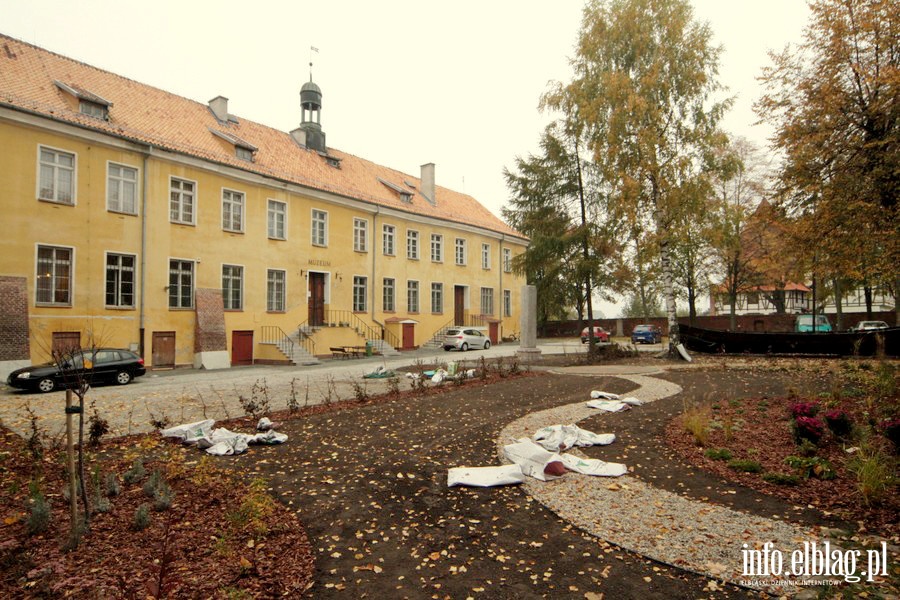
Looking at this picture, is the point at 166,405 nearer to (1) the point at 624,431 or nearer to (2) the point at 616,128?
(1) the point at 624,431

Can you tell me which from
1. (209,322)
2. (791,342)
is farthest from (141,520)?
(791,342)

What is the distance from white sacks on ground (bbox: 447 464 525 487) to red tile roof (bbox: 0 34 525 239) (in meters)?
20.3

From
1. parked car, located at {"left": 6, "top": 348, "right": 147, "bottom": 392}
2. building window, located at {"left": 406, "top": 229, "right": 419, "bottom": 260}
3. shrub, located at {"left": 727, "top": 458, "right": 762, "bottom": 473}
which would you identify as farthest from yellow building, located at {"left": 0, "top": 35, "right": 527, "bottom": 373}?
shrub, located at {"left": 727, "top": 458, "right": 762, "bottom": 473}

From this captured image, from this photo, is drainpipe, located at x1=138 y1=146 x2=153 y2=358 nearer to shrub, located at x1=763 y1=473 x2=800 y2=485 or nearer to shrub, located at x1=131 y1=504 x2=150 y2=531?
shrub, located at x1=131 y1=504 x2=150 y2=531

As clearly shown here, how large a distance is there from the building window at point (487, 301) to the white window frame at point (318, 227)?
1432cm

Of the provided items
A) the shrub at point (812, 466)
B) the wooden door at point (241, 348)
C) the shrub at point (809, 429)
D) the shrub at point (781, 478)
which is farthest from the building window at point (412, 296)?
the shrub at point (781, 478)

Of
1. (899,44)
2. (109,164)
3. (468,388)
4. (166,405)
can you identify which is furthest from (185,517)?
(109,164)

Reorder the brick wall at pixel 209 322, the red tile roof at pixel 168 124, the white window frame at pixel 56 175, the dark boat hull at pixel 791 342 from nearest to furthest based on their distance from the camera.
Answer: the dark boat hull at pixel 791 342
the white window frame at pixel 56 175
the red tile roof at pixel 168 124
the brick wall at pixel 209 322

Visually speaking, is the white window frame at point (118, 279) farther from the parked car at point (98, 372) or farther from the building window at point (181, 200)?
the parked car at point (98, 372)

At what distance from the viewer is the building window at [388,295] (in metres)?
31.3

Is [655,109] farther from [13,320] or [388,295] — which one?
[13,320]

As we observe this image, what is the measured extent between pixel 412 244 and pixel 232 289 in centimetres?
1269

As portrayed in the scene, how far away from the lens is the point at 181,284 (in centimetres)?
2172

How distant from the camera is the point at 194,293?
2183cm
